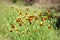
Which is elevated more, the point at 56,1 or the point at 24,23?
the point at 24,23

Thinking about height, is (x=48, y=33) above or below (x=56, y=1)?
above

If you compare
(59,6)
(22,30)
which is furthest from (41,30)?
(59,6)

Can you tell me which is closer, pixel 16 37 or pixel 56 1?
pixel 16 37

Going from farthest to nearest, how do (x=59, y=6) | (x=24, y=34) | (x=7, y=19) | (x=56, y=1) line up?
(x=56, y=1), (x=59, y=6), (x=7, y=19), (x=24, y=34)

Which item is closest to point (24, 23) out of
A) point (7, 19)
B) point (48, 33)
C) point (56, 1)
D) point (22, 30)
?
point (22, 30)

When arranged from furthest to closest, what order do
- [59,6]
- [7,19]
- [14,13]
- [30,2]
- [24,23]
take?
1. [30,2]
2. [59,6]
3. [14,13]
4. [7,19]
5. [24,23]

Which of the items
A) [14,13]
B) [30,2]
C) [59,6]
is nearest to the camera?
[14,13]

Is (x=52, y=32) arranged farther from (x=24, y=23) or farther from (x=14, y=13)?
(x=14, y=13)

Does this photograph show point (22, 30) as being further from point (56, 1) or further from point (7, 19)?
point (56, 1)

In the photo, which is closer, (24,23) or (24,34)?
(24,34)
